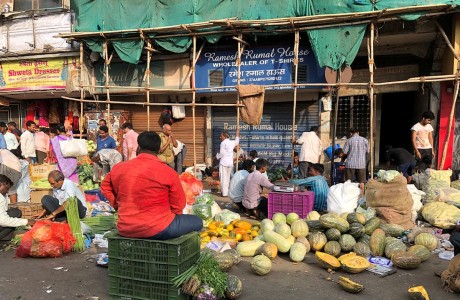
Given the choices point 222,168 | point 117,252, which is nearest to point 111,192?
point 117,252

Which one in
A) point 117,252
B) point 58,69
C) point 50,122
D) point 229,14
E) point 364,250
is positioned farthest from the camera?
point 50,122

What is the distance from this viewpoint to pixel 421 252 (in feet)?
16.8

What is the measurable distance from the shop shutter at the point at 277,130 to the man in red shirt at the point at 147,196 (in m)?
8.21

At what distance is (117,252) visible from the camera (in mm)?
3590

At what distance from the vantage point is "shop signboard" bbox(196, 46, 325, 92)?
1073cm

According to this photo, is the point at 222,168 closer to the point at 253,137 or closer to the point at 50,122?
the point at 253,137

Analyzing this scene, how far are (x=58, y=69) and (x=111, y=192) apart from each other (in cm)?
1087

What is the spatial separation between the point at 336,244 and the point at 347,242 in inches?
6.8

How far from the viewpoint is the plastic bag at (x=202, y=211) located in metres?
6.91

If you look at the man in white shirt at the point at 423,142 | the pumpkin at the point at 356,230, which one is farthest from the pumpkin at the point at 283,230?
the man in white shirt at the point at 423,142

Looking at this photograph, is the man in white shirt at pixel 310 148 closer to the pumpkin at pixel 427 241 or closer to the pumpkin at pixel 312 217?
the pumpkin at pixel 312 217

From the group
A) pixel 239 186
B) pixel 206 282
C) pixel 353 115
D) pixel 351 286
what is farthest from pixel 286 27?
pixel 206 282

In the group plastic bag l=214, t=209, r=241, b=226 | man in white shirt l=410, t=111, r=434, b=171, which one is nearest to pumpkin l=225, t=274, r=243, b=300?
plastic bag l=214, t=209, r=241, b=226

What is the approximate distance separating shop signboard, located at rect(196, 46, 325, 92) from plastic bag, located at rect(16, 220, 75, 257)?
6149 millimetres
